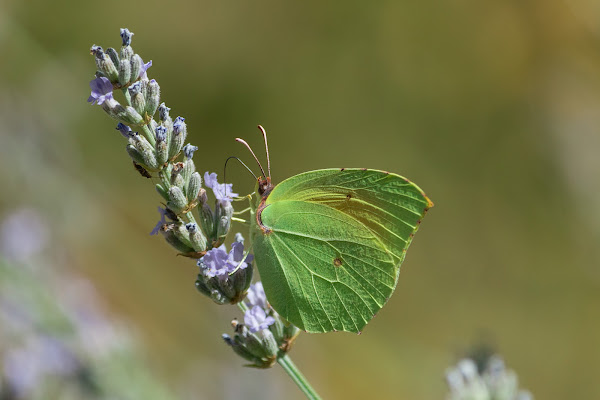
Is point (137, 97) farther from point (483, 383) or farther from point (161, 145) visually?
point (483, 383)

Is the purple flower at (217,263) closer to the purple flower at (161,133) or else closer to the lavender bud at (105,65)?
the purple flower at (161,133)

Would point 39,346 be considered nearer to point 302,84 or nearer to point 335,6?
point 302,84

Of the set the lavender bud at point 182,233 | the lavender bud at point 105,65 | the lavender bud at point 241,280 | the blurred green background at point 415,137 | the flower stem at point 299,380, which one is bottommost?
the flower stem at point 299,380

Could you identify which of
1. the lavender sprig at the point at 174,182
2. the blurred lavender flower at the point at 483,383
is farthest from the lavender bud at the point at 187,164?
the blurred lavender flower at the point at 483,383

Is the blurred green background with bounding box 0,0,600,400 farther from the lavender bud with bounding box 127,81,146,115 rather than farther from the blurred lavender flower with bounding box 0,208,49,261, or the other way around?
the lavender bud with bounding box 127,81,146,115

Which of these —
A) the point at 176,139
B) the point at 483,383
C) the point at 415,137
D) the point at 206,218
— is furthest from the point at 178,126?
the point at 415,137

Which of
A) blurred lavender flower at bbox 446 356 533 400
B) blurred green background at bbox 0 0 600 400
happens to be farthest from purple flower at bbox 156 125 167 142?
blurred green background at bbox 0 0 600 400
